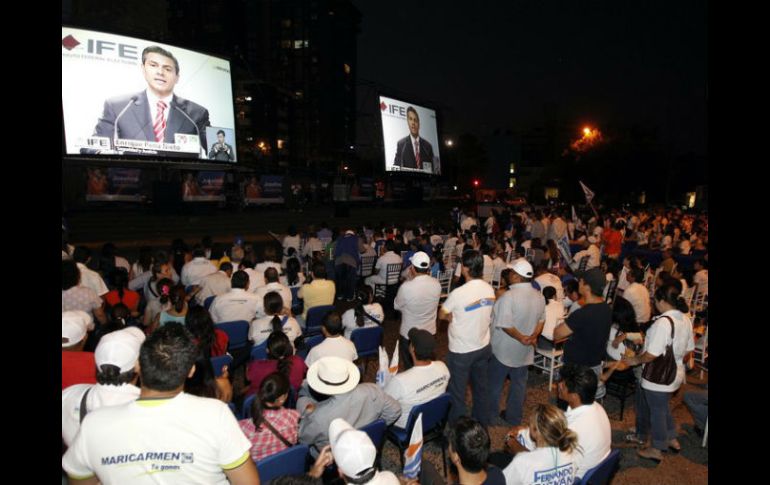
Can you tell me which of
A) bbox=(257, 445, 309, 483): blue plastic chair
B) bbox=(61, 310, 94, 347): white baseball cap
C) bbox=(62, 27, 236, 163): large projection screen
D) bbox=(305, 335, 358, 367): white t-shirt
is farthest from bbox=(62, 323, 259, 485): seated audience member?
bbox=(62, 27, 236, 163): large projection screen

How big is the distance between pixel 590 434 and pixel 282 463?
208 centimetres

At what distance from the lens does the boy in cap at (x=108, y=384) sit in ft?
8.43

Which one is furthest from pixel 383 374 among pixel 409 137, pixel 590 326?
pixel 409 137

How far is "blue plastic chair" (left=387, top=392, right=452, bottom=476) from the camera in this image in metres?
3.59

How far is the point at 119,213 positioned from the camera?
18.6 metres

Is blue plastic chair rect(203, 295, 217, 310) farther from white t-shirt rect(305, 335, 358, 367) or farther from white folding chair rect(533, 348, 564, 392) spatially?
white folding chair rect(533, 348, 564, 392)

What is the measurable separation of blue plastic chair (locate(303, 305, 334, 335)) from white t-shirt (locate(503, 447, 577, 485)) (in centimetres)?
401

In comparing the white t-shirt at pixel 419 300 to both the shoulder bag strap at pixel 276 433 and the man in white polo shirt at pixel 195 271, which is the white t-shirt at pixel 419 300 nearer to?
the shoulder bag strap at pixel 276 433

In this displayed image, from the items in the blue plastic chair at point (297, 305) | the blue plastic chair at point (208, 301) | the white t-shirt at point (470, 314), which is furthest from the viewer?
the blue plastic chair at point (297, 305)

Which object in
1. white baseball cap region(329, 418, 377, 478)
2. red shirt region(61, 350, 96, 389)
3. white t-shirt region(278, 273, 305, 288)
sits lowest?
white baseball cap region(329, 418, 377, 478)

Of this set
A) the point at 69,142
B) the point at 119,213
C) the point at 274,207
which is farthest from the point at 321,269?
the point at 274,207

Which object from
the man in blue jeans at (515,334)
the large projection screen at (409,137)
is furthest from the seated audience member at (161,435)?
the large projection screen at (409,137)

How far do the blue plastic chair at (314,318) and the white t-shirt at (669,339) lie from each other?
3920 millimetres

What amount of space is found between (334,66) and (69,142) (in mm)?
87880
